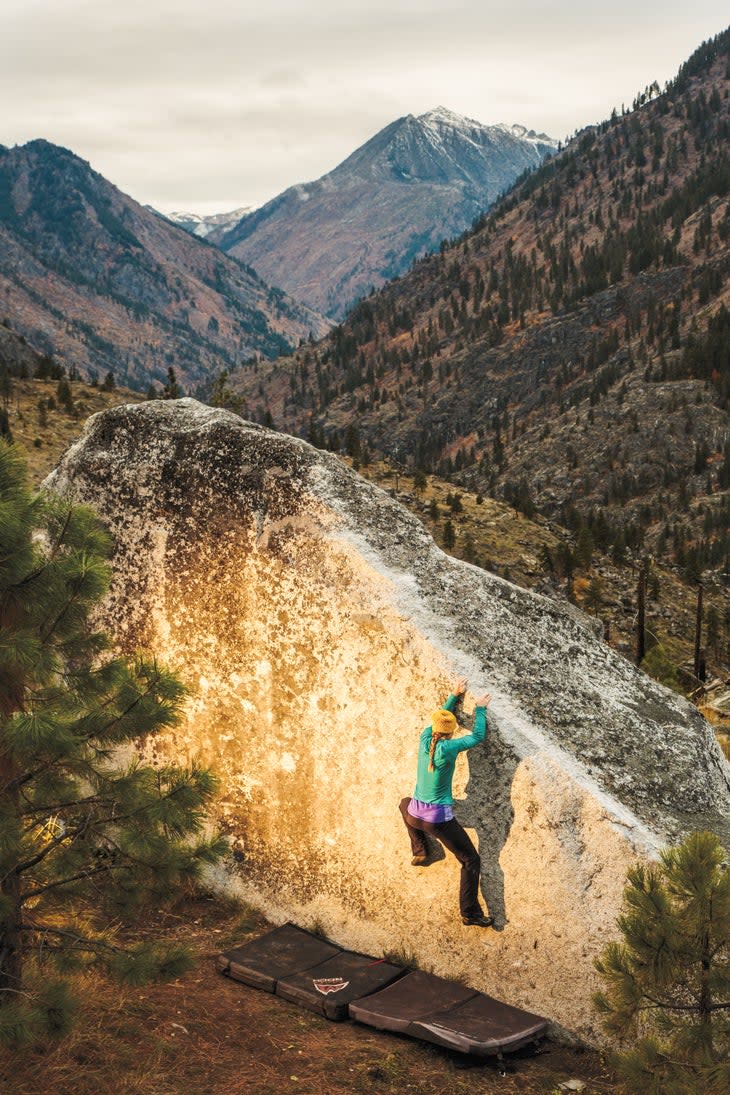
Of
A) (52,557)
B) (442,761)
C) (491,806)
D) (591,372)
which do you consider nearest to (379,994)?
(491,806)

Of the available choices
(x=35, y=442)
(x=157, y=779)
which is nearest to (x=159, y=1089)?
(x=157, y=779)

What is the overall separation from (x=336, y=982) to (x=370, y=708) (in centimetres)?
210

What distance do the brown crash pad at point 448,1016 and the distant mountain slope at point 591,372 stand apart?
53929mm

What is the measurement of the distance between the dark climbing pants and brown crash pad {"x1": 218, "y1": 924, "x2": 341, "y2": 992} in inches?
52.3

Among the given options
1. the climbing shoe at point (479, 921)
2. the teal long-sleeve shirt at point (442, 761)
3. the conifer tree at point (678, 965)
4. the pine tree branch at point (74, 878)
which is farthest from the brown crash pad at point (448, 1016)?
the pine tree branch at point (74, 878)

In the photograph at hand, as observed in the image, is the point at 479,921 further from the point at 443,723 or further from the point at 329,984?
the point at 443,723

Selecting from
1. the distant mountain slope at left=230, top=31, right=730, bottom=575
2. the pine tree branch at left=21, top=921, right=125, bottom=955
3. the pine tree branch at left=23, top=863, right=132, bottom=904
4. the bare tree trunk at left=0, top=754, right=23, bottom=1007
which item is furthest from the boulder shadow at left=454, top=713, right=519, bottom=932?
the distant mountain slope at left=230, top=31, right=730, bottom=575

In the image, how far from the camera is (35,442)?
1645 inches

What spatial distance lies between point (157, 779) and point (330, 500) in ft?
10.2

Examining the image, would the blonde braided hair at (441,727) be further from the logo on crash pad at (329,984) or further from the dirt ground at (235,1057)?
the dirt ground at (235,1057)

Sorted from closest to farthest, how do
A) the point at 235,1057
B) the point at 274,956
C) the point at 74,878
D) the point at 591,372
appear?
the point at 74,878 < the point at 235,1057 < the point at 274,956 < the point at 591,372

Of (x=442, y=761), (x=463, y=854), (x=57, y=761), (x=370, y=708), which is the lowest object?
(x=463, y=854)

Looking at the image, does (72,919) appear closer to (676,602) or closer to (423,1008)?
(423,1008)

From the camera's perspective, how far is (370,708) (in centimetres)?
807
